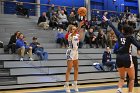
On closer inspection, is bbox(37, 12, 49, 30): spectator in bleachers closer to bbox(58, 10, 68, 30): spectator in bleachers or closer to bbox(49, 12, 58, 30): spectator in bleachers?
bbox(49, 12, 58, 30): spectator in bleachers

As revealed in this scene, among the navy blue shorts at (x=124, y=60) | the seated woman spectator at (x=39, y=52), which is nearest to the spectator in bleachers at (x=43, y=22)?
the seated woman spectator at (x=39, y=52)

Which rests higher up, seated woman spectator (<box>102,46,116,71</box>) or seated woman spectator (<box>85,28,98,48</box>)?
seated woman spectator (<box>85,28,98,48</box>)

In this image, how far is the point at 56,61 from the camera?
550 inches

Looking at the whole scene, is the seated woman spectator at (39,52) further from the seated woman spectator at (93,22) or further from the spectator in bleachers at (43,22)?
the seated woman spectator at (93,22)

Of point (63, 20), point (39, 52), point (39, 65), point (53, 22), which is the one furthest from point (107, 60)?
point (63, 20)

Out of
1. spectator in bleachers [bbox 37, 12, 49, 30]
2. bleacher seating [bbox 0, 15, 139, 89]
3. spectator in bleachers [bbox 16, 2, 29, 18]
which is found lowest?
bleacher seating [bbox 0, 15, 139, 89]

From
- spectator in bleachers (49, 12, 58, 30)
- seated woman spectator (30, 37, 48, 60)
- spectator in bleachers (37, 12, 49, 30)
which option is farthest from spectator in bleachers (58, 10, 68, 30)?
seated woman spectator (30, 37, 48, 60)

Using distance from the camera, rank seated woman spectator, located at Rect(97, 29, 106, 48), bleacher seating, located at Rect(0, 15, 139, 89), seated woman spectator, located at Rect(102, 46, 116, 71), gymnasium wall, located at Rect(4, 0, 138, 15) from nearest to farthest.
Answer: bleacher seating, located at Rect(0, 15, 139, 89) < seated woman spectator, located at Rect(102, 46, 116, 71) < seated woman spectator, located at Rect(97, 29, 106, 48) < gymnasium wall, located at Rect(4, 0, 138, 15)

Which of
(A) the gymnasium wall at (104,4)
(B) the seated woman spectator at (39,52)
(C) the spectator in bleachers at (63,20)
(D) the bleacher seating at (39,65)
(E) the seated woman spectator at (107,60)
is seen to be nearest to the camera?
(D) the bleacher seating at (39,65)

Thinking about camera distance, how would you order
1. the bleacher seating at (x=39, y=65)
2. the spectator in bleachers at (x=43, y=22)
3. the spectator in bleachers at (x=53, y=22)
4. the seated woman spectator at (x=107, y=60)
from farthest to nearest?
1. the spectator in bleachers at (x=53, y=22)
2. the spectator in bleachers at (x=43, y=22)
3. the seated woman spectator at (x=107, y=60)
4. the bleacher seating at (x=39, y=65)

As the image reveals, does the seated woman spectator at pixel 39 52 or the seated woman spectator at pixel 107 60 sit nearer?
the seated woman spectator at pixel 39 52

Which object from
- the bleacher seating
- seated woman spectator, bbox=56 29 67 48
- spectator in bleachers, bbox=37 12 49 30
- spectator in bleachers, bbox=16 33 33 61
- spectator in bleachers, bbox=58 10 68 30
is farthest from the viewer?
spectator in bleachers, bbox=58 10 68 30

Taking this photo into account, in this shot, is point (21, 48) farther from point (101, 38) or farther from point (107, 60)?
point (101, 38)

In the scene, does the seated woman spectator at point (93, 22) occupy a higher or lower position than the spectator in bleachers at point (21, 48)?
higher
